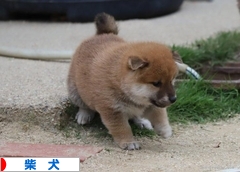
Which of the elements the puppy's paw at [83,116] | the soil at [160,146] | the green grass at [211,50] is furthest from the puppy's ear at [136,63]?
the green grass at [211,50]

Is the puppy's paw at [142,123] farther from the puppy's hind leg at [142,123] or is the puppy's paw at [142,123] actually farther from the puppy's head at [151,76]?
the puppy's head at [151,76]

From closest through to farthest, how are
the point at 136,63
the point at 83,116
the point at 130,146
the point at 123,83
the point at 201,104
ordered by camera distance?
the point at 136,63 → the point at 123,83 → the point at 130,146 → the point at 83,116 → the point at 201,104

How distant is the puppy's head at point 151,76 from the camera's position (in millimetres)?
4453

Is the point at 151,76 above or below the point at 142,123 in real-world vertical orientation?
above

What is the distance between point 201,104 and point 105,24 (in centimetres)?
114

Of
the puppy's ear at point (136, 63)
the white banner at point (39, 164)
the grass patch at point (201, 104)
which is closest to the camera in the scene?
the white banner at point (39, 164)

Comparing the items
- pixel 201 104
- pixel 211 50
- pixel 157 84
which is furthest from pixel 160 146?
pixel 211 50

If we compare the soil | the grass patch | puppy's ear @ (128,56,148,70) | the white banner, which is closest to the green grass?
the grass patch

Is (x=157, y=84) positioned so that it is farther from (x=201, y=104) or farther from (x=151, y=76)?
(x=201, y=104)

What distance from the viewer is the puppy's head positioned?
4453 mm

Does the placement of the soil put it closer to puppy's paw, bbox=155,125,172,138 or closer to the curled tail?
puppy's paw, bbox=155,125,172,138

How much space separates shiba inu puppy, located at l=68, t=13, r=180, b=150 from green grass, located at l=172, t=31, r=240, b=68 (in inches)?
55.7

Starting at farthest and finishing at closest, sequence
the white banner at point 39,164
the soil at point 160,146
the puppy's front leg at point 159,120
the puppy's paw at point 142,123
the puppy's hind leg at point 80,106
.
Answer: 1. the puppy's paw at point 142,123
2. the puppy's hind leg at point 80,106
3. the puppy's front leg at point 159,120
4. the soil at point 160,146
5. the white banner at point 39,164

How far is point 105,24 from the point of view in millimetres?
5398
